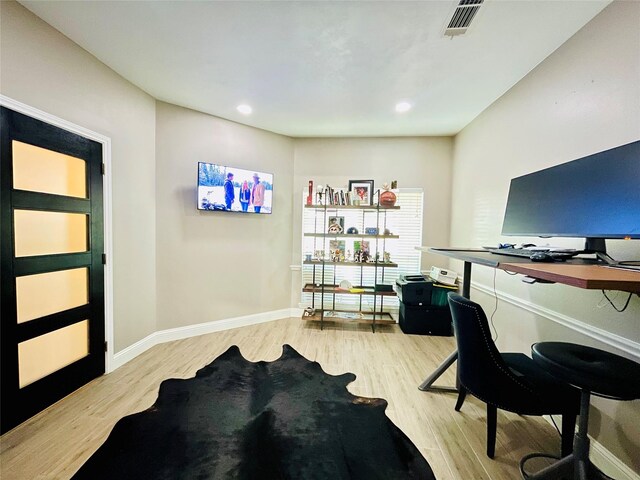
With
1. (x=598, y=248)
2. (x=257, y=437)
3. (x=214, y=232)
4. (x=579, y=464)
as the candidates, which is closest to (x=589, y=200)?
(x=598, y=248)

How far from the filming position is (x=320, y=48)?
198 cm

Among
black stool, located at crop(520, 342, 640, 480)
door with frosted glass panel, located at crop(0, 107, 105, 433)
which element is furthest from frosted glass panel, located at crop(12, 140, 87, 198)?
black stool, located at crop(520, 342, 640, 480)

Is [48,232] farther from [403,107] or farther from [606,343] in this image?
[606,343]

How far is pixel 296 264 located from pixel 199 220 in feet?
4.96

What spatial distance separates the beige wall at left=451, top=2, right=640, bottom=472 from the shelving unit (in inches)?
50.5

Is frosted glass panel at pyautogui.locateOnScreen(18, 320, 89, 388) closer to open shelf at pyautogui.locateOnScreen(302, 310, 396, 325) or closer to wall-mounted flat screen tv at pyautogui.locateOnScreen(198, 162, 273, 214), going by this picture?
wall-mounted flat screen tv at pyautogui.locateOnScreen(198, 162, 273, 214)

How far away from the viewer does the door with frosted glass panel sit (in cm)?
167

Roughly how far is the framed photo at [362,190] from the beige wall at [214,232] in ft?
3.18

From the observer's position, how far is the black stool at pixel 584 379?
105 cm

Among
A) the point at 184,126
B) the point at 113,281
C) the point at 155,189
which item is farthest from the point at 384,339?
the point at 184,126

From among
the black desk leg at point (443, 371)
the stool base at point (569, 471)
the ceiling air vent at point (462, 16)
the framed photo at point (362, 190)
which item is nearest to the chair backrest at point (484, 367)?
the stool base at point (569, 471)

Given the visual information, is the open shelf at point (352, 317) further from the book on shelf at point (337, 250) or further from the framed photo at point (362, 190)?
the framed photo at point (362, 190)

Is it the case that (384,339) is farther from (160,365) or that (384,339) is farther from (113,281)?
(113,281)

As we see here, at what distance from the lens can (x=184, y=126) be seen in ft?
10.2
